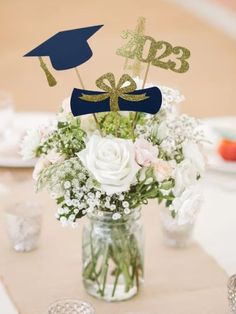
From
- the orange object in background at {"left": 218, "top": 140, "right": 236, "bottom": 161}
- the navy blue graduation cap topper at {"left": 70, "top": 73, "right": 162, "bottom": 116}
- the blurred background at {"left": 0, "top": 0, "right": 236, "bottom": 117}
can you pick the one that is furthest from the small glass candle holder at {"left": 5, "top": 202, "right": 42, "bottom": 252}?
the blurred background at {"left": 0, "top": 0, "right": 236, "bottom": 117}

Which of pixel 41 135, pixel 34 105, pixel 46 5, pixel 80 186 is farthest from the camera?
pixel 46 5

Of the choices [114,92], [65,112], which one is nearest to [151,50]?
[114,92]

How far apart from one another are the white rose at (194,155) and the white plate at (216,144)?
480mm

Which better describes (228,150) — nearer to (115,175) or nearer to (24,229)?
(24,229)

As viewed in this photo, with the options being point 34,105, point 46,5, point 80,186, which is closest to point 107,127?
point 80,186

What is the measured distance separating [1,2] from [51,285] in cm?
480

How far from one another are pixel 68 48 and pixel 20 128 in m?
1.09

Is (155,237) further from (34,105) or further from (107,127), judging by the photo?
(34,105)

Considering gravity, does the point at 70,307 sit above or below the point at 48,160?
below

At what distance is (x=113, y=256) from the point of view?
5.33 ft

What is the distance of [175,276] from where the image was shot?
175 centimetres

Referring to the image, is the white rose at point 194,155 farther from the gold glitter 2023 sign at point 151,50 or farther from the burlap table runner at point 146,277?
the burlap table runner at point 146,277

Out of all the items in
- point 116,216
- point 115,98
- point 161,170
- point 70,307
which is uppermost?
point 115,98

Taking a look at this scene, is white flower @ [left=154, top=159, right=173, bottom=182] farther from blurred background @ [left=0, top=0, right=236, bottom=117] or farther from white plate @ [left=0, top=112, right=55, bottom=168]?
blurred background @ [left=0, top=0, right=236, bottom=117]
